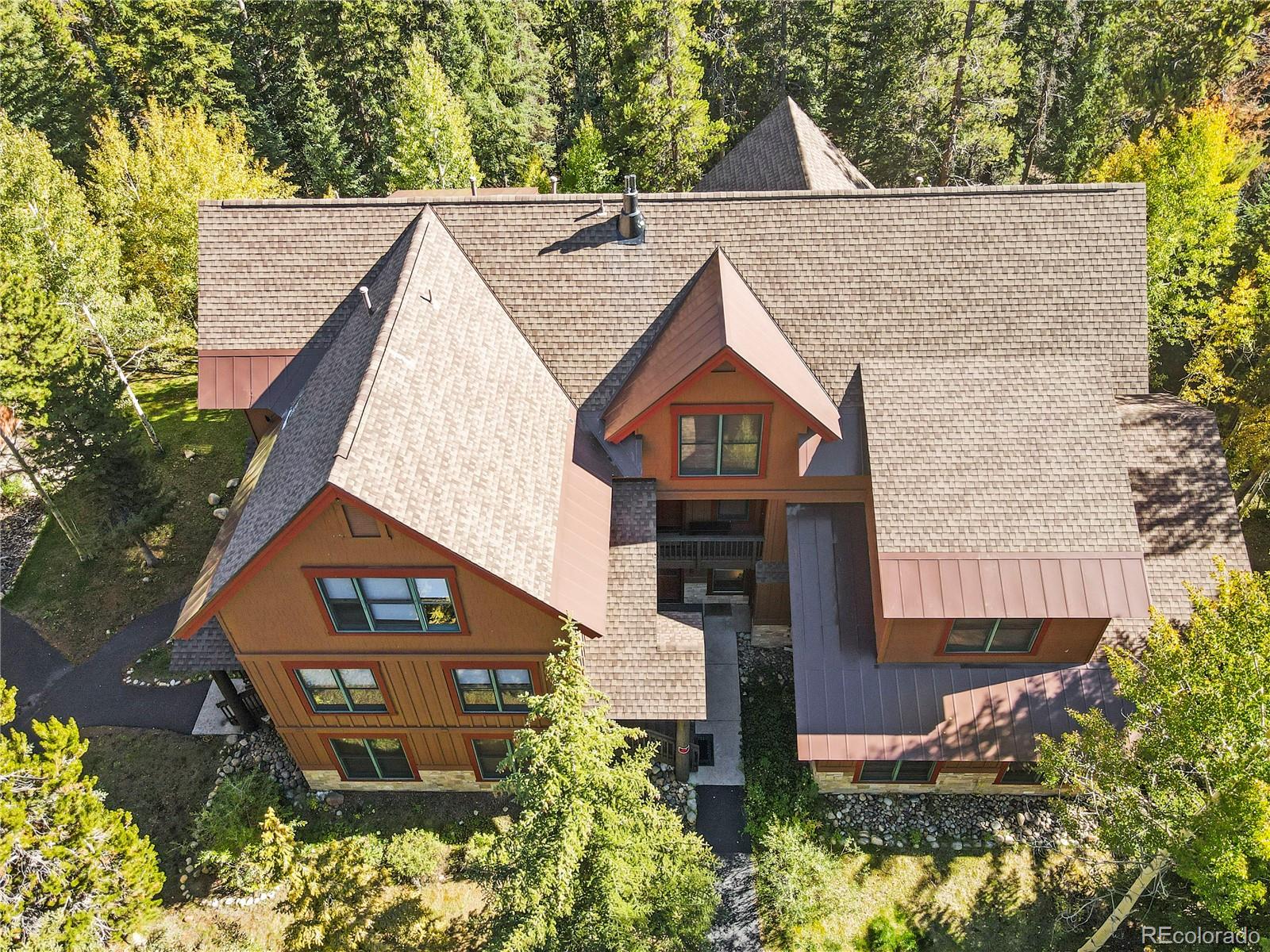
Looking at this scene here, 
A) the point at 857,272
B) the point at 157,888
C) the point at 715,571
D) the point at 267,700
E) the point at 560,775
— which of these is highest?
the point at 857,272

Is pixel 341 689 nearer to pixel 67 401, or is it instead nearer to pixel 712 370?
pixel 712 370

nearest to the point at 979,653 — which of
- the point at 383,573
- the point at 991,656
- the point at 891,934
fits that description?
the point at 991,656

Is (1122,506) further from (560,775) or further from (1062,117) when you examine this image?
(1062,117)

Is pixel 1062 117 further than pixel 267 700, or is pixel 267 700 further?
pixel 1062 117

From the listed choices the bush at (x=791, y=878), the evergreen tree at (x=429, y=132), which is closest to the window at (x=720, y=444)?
the bush at (x=791, y=878)

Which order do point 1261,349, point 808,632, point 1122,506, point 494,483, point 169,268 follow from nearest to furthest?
point 494,483 < point 1122,506 < point 808,632 < point 1261,349 < point 169,268

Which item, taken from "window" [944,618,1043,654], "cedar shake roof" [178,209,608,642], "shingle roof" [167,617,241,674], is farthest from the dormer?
"shingle roof" [167,617,241,674]

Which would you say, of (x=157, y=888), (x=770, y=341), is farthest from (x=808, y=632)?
(x=157, y=888)
